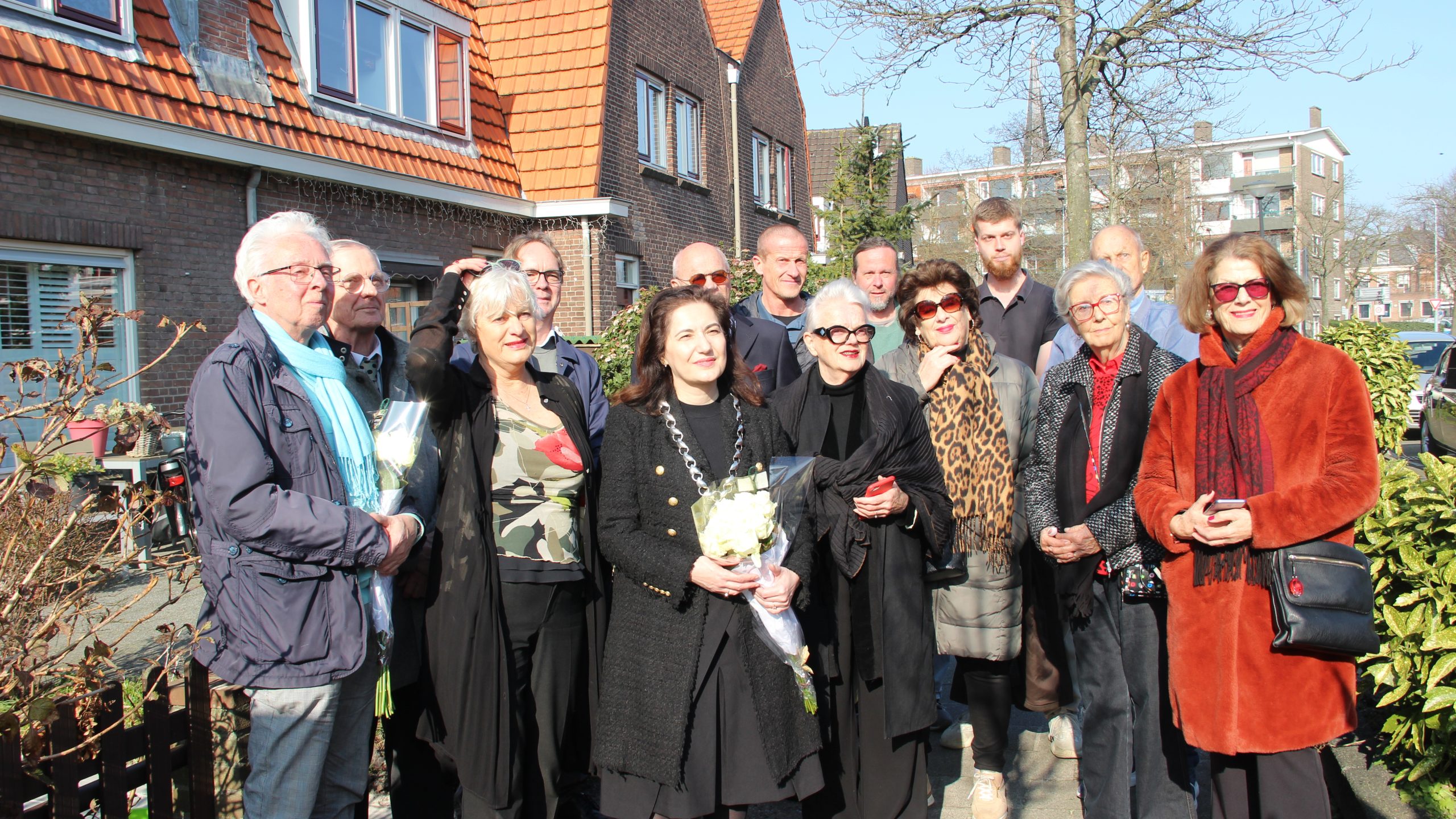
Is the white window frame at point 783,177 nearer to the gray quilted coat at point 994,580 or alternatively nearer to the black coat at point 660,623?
the gray quilted coat at point 994,580

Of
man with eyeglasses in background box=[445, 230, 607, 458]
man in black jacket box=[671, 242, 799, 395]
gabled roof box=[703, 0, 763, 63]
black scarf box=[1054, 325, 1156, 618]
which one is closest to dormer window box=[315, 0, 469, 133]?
man with eyeglasses in background box=[445, 230, 607, 458]

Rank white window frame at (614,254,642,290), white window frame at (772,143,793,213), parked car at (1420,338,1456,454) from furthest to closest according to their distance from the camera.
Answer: white window frame at (772,143,793,213), white window frame at (614,254,642,290), parked car at (1420,338,1456,454)

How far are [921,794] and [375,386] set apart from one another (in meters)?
2.48

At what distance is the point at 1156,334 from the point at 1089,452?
44.9 inches


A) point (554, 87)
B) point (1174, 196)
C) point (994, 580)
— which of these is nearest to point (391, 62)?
point (554, 87)

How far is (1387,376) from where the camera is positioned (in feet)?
35.0

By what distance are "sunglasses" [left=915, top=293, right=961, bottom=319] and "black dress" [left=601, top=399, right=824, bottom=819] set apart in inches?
58.3

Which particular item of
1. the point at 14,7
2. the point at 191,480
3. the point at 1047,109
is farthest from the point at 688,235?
the point at 191,480

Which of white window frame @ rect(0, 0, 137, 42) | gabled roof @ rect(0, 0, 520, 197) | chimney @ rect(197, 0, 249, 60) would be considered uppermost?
chimney @ rect(197, 0, 249, 60)

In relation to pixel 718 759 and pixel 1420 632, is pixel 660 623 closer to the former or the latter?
pixel 718 759

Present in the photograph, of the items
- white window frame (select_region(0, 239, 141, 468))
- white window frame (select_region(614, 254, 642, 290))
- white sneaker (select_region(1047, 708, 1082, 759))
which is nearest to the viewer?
white sneaker (select_region(1047, 708, 1082, 759))

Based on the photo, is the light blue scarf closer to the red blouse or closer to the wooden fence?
the wooden fence

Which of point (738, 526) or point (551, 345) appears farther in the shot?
point (551, 345)

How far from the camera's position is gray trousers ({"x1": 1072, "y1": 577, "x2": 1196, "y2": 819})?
132 inches
